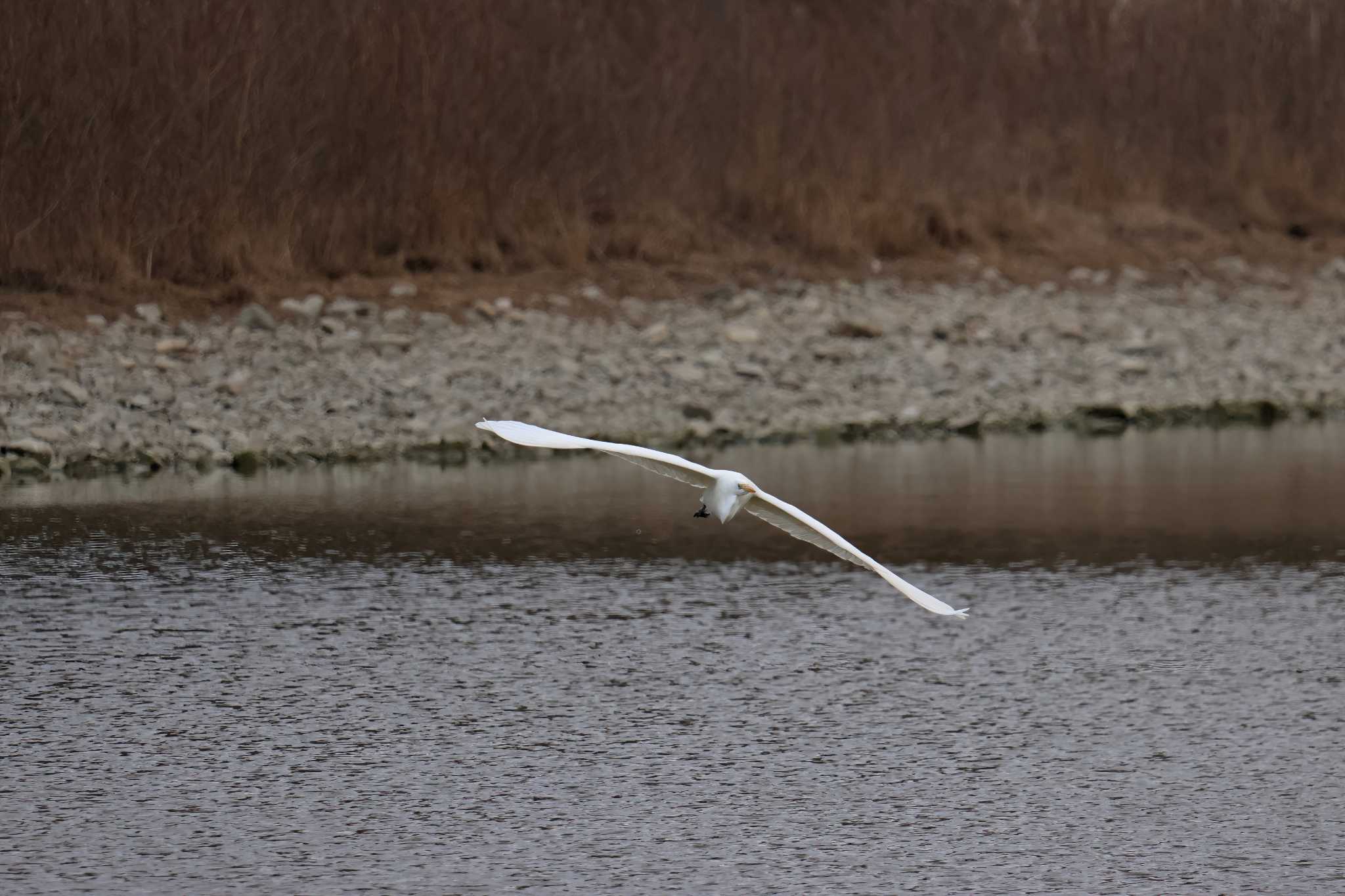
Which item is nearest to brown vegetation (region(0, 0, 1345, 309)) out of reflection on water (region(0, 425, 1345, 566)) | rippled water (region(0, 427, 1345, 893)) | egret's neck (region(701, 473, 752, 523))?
reflection on water (region(0, 425, 1345, 566))

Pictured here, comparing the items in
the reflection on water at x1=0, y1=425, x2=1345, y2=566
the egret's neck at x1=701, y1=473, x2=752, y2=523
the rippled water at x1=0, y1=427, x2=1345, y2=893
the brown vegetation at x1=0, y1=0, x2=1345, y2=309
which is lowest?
the rippled water at x1=0, y1=427, x2=1345, y2=893

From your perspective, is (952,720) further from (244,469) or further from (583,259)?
(583,259)

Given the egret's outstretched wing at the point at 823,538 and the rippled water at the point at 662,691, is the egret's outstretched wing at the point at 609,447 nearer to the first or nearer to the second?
the egret's outstretched wing at the point at 823,538

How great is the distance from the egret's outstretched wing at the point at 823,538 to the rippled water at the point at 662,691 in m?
0.78

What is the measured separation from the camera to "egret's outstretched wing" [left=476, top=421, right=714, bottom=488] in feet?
18.0

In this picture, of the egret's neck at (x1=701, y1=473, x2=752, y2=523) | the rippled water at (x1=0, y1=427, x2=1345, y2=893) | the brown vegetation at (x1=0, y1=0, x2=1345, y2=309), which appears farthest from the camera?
the brown vegetation at (x1=0, y1=0, x2=1345, y2=309)

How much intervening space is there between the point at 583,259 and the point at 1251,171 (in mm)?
8757

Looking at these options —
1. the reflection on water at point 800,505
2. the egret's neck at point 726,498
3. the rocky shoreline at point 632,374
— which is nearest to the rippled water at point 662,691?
the reflection on water at point 800,505

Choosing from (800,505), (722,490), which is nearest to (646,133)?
(800,505)

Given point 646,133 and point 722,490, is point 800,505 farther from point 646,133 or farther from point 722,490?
point 646,133

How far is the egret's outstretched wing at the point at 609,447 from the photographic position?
548 cm

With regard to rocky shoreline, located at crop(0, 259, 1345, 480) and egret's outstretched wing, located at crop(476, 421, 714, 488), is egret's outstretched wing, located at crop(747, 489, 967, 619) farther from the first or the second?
rocky shoreline, located at crop(0, 259, 1345, 480)

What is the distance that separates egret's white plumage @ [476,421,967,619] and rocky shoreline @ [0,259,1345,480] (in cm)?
662

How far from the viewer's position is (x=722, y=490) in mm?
5973
